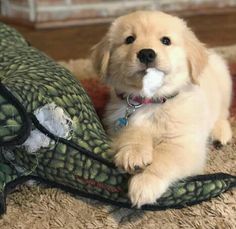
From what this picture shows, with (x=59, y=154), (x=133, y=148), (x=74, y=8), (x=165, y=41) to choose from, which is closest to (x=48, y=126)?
(x=59, y=154)

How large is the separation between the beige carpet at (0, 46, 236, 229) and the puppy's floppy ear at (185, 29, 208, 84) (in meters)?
0.37

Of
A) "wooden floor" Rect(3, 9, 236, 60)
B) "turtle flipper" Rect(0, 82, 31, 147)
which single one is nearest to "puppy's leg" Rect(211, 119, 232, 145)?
"turtle flipper" Rect(0, 82, 31, 147)

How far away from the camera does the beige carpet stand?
125 centimetres

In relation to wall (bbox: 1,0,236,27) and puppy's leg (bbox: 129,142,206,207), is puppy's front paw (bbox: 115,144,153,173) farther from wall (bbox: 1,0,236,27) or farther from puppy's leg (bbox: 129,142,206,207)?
wall (bbox: 1,0,236,27)

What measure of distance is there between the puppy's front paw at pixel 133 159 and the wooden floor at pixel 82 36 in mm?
1765

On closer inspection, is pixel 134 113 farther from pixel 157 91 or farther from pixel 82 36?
pixel 82 36

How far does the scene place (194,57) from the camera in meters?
1.48

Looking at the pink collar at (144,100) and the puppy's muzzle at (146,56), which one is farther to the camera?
the pink collar at (144,100)

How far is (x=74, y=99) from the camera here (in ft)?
4.64

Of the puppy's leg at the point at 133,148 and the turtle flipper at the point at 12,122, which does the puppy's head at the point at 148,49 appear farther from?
the turtle flipper at the point at 12,122

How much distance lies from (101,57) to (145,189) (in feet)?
1.68

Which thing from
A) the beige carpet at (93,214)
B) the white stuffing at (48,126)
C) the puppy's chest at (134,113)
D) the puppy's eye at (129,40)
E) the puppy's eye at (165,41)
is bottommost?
the beige carpet at (93,214)

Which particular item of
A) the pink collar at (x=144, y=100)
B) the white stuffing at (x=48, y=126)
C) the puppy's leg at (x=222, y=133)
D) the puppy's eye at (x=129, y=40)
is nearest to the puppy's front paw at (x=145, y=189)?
the white stuffing at (x=48, y=126)

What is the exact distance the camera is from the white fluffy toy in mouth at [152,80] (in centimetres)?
137
